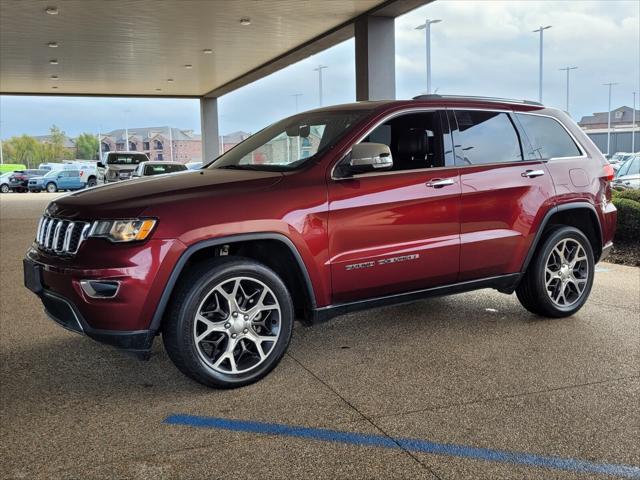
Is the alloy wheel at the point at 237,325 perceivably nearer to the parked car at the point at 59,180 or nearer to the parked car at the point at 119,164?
the parked car at the point at 119,164

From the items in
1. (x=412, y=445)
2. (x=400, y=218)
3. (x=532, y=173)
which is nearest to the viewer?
(x=412, y=445)

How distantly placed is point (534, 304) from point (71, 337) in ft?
12.9

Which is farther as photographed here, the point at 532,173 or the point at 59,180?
the point at 59,180

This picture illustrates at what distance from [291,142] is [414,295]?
5.10 feet

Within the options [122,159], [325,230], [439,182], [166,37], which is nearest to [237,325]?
[325,230]

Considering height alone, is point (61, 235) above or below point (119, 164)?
below

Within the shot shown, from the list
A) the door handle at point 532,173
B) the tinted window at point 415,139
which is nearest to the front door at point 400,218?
the tinted window at point 415,139

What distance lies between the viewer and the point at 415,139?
4.71 m

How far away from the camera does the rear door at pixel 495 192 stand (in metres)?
4.64

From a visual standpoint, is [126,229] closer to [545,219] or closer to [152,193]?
[152,193]

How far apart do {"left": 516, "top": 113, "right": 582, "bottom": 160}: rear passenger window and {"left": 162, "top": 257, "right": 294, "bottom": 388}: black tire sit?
258cm

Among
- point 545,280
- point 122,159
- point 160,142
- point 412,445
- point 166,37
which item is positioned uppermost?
point 166,37

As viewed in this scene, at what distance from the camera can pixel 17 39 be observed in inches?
622

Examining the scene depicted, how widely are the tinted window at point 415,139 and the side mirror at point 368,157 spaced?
1.84 ft
